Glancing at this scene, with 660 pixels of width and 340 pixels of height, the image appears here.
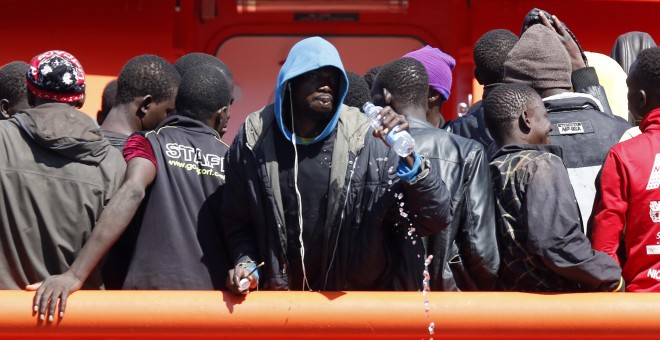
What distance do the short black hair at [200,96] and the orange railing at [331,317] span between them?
0.97 metres

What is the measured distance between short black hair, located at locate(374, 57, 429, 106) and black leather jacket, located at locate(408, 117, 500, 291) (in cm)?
43

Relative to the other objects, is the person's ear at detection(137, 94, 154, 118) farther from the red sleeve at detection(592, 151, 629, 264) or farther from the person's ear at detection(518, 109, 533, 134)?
the red sleeve at detection(592, 151, 629, 264)

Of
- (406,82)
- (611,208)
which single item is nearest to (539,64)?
(406,82)

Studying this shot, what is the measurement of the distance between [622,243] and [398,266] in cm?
81

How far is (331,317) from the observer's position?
343 centimetres

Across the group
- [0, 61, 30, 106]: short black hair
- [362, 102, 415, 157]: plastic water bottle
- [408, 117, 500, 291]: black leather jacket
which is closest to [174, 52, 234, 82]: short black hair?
[0, 61, 30, 106]: short black hair

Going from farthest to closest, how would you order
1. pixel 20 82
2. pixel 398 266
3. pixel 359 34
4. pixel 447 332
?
pixel 359 34, pixel 20 82, pixel 398 266, pixel 447 332

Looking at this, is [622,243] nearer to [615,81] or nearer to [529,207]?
[529,207]

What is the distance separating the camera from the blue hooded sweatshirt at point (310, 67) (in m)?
3.58

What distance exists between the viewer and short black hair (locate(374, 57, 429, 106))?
4.23 metres

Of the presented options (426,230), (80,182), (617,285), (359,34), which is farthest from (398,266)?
(359,34)

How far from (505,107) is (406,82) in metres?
0.42

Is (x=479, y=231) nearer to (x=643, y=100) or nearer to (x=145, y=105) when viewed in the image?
(x=643, y=100)

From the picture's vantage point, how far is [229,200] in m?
3.69
